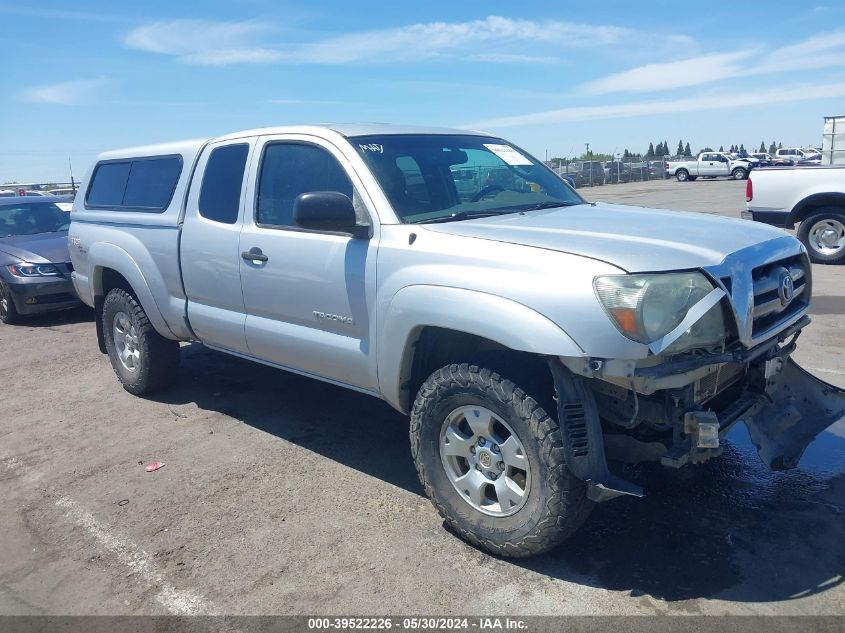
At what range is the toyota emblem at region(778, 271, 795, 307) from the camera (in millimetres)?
3389

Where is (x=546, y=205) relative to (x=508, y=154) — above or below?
below

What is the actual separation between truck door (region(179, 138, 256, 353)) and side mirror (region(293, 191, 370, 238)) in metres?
1.06

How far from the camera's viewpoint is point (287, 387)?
617 centimetres

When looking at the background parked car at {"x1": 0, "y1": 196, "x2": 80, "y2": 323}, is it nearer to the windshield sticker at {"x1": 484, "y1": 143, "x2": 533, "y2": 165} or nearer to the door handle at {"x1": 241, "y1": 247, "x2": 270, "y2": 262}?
the door handle at {"x1": 241, "y1": 247, "x2": 270, "y2": 262}

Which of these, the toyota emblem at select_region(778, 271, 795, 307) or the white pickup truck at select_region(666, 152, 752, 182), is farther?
the white pickup truck at select_region(666, 152, 752, 182)

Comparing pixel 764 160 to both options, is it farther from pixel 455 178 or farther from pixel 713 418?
pixel 713 418

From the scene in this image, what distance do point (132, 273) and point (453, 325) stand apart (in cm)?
335

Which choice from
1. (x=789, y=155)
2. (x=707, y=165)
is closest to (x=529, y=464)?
(x=707, y=165)

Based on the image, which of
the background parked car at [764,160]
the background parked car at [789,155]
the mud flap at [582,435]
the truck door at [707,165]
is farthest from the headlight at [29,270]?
the background parked car at [789,155]

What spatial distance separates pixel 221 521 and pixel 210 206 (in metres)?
2.18

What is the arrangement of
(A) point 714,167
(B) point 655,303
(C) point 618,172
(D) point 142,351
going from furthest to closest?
(C) point 618,172 < (A) point 714,167 < (D) point 142,351 < (B) point 655,303

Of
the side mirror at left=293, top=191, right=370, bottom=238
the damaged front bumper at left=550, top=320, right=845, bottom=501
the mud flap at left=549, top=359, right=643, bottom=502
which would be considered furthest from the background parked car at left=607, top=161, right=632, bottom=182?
the mud flap at left=549, top=359, right=643, bottom=502

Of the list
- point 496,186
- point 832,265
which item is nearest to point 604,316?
point 496,186

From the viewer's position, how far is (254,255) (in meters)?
4.44
